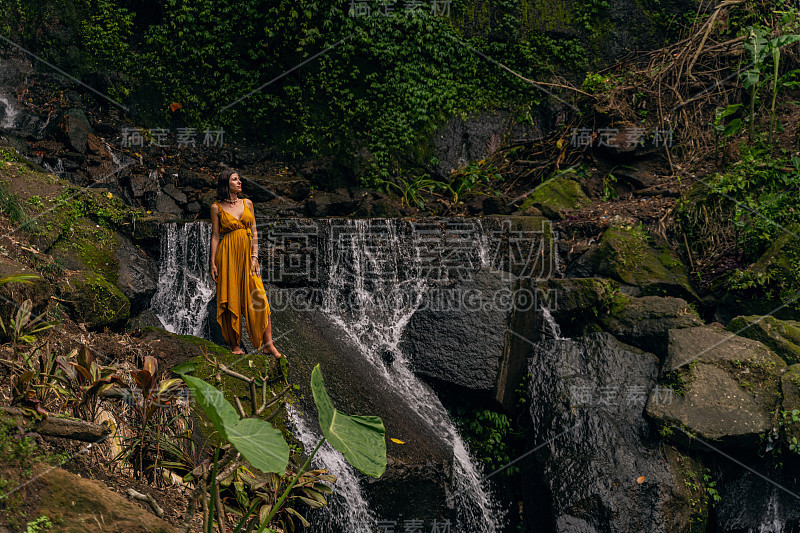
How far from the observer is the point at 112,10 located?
984 centimetres

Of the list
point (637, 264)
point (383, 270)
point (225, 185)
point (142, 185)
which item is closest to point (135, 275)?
point (225, 185)

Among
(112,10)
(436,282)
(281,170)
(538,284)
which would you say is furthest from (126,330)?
(112,10)

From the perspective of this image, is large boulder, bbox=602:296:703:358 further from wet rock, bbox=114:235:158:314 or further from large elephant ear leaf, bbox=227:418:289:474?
wet rock, bbox=114:235:158:314

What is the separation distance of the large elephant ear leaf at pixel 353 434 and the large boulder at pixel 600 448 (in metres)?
2.99

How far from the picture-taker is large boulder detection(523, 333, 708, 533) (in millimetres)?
4660

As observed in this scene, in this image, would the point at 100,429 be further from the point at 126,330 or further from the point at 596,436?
the point at 596,436

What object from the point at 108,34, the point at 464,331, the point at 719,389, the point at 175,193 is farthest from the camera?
the point at 108,34

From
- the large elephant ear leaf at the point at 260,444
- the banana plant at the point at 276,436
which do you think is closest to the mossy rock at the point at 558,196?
the banana plant at the point at 276,436

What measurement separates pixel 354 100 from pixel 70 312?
21.4 ft

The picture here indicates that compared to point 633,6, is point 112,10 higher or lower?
lower

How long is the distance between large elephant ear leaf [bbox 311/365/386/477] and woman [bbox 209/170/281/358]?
2795mm

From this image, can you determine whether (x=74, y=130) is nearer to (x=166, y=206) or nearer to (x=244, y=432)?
(x=166, y=206)

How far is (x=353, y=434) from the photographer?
8.07 feet

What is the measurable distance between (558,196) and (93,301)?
6436 millimetres
